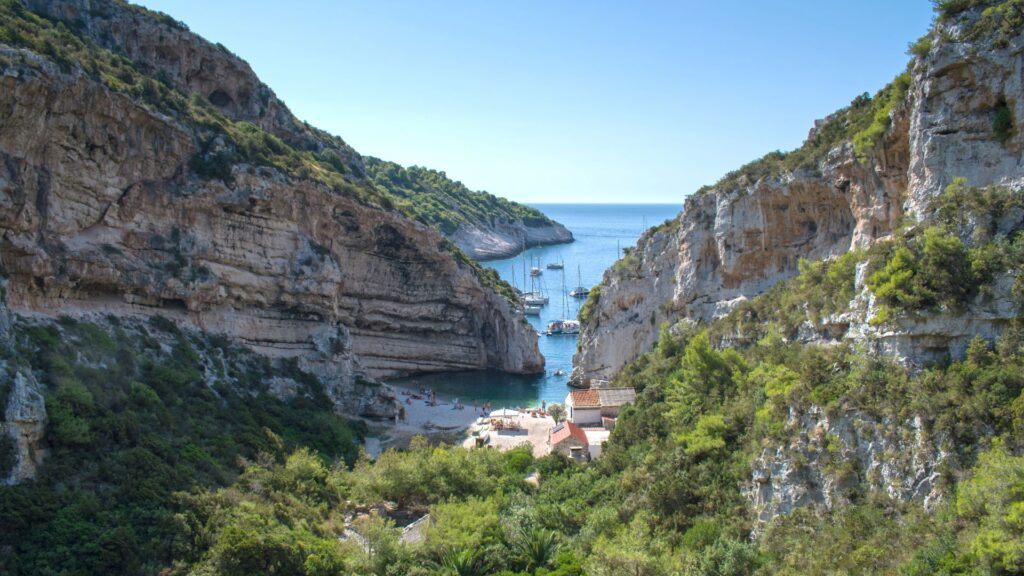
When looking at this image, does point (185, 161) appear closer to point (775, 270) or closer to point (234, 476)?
point (234, 476)

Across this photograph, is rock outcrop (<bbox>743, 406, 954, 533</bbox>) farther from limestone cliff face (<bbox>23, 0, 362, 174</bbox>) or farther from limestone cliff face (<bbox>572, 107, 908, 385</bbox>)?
limestone cliff face (<bbox>23, 0, 362, 174</bbox>)

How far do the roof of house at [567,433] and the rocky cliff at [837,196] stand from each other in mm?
8715

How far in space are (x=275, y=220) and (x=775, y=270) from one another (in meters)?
29.5

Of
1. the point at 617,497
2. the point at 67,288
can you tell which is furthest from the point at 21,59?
the point at 617,497

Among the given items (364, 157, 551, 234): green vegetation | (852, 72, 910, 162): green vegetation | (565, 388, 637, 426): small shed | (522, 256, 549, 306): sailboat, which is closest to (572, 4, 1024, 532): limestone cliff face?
→ (852, 72, 910, 162): green vegetation

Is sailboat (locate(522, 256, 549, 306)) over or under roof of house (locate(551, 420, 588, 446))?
over

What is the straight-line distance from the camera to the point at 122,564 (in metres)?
23.3

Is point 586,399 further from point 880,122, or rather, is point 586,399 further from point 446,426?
point 880,122

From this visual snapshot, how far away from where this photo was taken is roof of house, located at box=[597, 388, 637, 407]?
40.3 m

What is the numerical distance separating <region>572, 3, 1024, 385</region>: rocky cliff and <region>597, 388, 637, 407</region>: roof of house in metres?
5.00

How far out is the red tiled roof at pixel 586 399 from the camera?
4088cm

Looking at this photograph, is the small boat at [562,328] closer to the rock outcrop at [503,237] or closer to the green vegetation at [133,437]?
the rock outcrop at [503,237]

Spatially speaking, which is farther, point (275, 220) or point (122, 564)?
point (275, 220)

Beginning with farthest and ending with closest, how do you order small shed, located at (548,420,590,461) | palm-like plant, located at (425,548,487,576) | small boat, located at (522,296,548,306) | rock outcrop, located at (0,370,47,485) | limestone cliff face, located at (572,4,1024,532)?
small boat, located at (522,296,548,306) → small shed, located at (548,420,590,461) → rock outcrop, located at (0,370,47,485) → palm-like plant, located at (425,548,487,576) → limestone cliff face, located at (572,4,1024,532)
